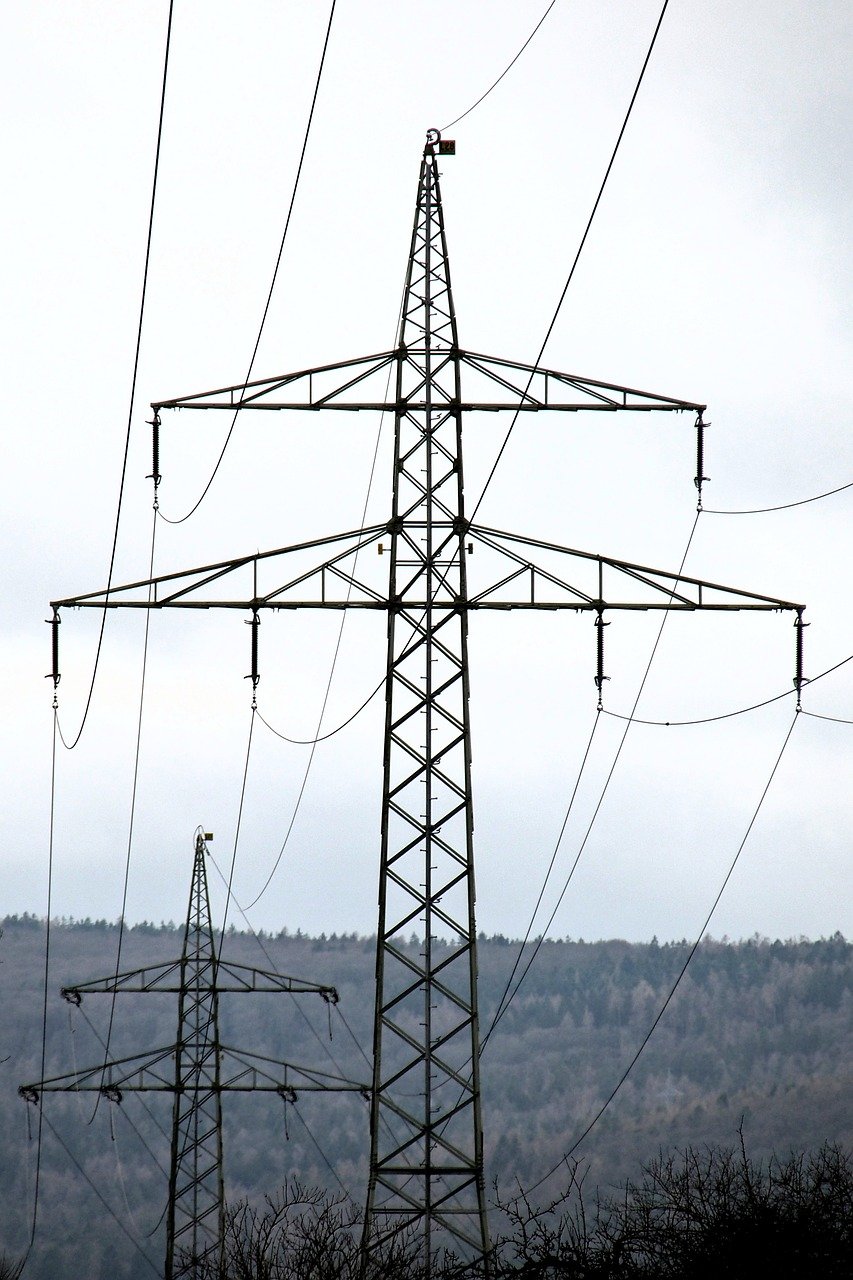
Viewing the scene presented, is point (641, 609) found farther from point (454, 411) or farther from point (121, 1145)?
point (121, 1145)

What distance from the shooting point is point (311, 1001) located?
175125 millimetres

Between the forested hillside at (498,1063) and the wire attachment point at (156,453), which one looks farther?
the forested hillside at (498,1063)

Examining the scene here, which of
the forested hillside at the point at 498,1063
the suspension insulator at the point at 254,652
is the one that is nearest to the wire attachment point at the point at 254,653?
the suspension insulator at the point at 254,652

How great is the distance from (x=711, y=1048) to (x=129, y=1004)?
47956 mm

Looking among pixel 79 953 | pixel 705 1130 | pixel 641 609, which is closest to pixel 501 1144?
pixel 705 1130

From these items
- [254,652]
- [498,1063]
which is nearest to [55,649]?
[254,652]

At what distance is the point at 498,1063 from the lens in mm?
166750

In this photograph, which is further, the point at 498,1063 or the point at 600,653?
the point at 498,1063

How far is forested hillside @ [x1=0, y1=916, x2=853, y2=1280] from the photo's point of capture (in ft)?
470

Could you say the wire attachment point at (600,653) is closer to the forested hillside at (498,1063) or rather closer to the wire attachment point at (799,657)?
the wire attachment point at (799,657)

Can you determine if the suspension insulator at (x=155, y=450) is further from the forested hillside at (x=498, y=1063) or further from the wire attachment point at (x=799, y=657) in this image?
the forested hillside at (x=498, y=1063)

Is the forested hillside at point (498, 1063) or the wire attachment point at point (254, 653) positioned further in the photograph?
the forested hillside at point (498, 1063)

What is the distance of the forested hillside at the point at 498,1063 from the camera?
143m

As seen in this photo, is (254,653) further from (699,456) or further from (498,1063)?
(498,1063)
